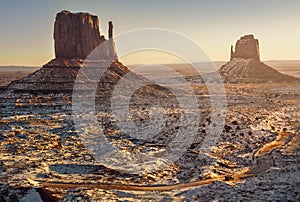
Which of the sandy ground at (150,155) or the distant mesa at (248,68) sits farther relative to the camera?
the distant mesa at (248,68)

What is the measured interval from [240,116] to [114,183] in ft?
82.6

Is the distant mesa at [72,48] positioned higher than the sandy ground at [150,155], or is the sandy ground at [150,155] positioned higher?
the distant mesa at [72,48]

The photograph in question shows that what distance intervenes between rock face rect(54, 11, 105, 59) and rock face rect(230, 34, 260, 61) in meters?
67.5

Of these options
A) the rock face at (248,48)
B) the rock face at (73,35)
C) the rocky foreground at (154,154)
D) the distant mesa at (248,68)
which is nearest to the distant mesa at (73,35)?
the rock face at (73,35)

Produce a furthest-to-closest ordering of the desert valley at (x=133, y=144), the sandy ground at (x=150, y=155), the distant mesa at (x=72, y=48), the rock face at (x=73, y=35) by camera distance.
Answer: the rock face at (x=73, y=35)
the distant mesa at (x=72, y=48)
the desert valley at (x=133, y=144)
the sandy ground at (x=150, y=155)

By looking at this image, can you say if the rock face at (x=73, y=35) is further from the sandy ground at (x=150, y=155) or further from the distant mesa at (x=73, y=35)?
the sandy ground at (x=150, y=155)

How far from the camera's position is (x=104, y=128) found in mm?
32719

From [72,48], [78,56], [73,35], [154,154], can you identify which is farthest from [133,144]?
[73,35]

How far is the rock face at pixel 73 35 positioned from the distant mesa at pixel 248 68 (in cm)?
4845

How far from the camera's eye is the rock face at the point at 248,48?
113 meters

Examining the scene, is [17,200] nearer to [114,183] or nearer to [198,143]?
[114,183]

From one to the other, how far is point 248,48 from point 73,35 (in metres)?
71.6

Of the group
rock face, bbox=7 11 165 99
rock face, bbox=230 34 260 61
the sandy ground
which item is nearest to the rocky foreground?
the sandy ground

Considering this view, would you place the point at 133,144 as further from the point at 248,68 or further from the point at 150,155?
the point at 248,68
